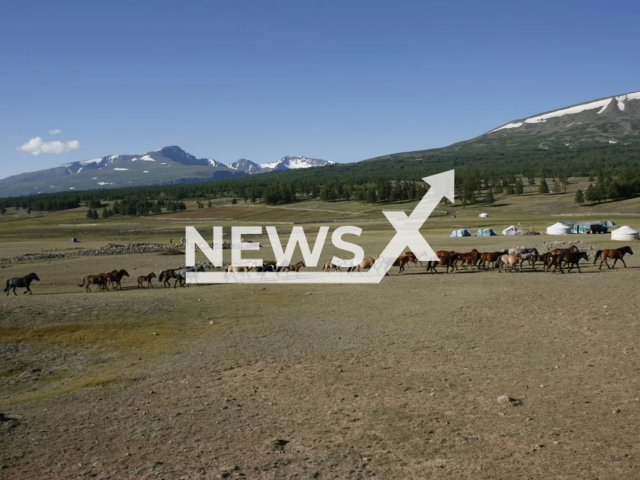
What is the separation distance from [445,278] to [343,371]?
16.3m

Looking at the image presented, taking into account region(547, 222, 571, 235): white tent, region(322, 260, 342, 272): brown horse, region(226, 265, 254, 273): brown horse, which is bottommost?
region(547, 222, 571, 235): white tent

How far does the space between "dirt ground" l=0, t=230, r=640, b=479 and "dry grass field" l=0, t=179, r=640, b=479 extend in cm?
5

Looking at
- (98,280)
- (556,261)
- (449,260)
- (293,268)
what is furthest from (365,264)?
(98,280)

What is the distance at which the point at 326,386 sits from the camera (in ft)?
41.6

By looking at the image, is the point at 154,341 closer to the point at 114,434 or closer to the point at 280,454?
the point at 114,434

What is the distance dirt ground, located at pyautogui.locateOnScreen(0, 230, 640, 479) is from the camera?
896 centimetres

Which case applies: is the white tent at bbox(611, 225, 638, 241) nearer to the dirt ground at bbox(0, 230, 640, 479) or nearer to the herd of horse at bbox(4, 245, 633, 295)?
the herd of horse at bbox(4, 245, 633, 295)

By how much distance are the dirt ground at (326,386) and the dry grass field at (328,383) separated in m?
0.05

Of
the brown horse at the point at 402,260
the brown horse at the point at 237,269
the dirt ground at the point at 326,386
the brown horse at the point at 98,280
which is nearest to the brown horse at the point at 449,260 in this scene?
the brown horse at the point at 402,260

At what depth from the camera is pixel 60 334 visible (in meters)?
18.4

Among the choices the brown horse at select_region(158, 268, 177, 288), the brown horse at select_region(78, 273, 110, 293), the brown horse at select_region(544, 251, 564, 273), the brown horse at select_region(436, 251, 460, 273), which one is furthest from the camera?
the brown horse at select_region(436, 251, 460, 273)

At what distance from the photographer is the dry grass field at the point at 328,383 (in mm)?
8977

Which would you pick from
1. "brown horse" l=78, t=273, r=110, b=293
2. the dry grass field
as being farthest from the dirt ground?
"brown horse" l=78, t=273, r=110, b=293

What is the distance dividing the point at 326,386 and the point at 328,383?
0.21 meters
